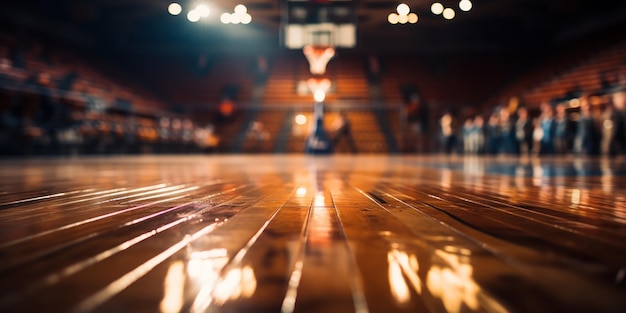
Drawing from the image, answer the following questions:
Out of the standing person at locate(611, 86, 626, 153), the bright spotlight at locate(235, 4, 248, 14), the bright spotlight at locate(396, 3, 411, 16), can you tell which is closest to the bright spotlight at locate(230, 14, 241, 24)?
the bright spotlight at locate(235, 4, 248, 14)

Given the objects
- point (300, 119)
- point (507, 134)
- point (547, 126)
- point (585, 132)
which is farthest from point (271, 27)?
point (585, 132)

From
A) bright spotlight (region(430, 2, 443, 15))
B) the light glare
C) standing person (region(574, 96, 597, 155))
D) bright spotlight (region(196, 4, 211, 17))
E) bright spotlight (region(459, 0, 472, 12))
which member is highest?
bright spotlight (region(196, 4, 211, 17))

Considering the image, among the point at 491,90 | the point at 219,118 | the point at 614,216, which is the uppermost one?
the point at 491,90

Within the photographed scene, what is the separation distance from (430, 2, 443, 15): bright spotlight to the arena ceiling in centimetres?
672

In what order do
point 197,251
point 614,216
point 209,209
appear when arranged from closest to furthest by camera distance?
point 197,251 → point 614,216 → point 209,209

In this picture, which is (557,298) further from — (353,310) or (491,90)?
(491,90)

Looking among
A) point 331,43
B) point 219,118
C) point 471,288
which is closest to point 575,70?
point 331,43

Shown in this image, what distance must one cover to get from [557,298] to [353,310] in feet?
0.75

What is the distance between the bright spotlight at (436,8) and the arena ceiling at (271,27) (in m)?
6.72

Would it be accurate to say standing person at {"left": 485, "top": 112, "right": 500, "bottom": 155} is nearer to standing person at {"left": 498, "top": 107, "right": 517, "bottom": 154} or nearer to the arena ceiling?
standing person at {"left": 498, "top": 107, "right": 517, "bottom": 154}

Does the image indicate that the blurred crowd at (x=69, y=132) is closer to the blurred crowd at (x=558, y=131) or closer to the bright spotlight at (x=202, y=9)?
the bright spotlight at (x=202, y=9)

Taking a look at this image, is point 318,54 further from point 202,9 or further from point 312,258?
point 312,258

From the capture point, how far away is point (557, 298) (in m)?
0.48

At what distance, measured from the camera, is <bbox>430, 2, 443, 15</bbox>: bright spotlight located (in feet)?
9.70
